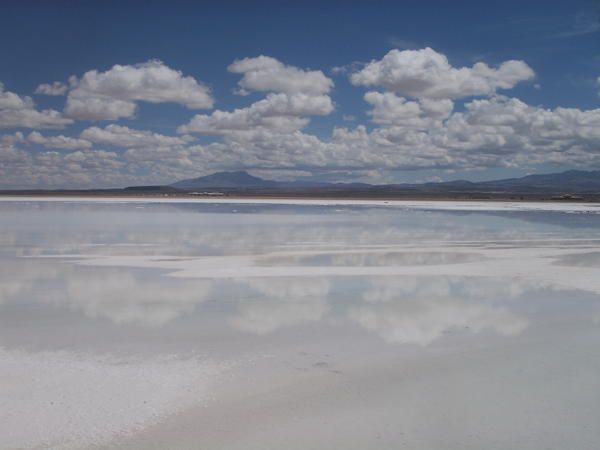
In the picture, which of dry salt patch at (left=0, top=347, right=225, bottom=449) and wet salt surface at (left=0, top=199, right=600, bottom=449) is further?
wet salt surface at (left=0, top=199, right=600, bottom=449)

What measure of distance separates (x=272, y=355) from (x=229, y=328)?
4.37 feet

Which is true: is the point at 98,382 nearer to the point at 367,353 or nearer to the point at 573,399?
the point at 367,353

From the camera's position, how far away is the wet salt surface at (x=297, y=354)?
4973 mm

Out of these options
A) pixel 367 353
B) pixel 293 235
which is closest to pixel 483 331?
pixel 367 353

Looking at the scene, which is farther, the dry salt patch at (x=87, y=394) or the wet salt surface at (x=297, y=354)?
the wet salt surface at (x=297, y=354)

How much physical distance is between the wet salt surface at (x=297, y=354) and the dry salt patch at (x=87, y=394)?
0.02 metres

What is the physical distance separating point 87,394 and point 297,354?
7.71ft

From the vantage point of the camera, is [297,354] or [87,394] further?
[297,354]

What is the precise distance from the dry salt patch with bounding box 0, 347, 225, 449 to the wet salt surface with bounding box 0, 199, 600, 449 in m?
0.02

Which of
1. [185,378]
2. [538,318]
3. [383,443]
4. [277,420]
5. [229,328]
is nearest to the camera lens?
[383,443]

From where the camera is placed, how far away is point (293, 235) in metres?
22.4

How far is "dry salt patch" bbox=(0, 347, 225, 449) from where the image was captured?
4.84m

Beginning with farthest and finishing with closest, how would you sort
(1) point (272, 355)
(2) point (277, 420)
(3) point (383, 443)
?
(1) point (272, 355) → (2) point (277, 420) → (3) point (383, 443)

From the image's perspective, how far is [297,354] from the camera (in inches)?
275
